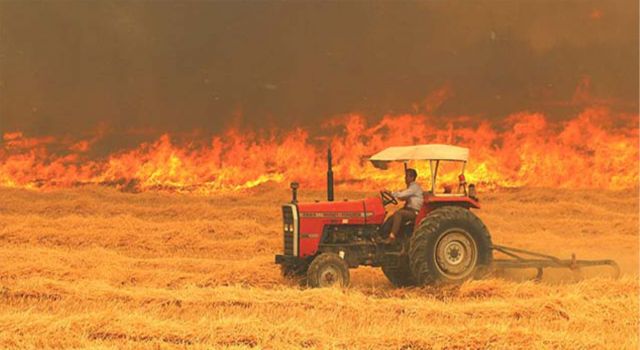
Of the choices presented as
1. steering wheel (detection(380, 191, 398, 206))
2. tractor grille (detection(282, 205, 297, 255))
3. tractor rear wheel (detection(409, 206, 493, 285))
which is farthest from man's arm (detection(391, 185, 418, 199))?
tractor grille (detection(282, 205, 297, 255))

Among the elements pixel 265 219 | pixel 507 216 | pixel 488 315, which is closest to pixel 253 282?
pixel 488 315

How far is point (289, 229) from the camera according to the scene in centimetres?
1149

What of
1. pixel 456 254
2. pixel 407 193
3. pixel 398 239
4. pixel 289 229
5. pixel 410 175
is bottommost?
pixel 456 254

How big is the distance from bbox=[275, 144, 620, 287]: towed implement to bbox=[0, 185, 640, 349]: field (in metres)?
0.38

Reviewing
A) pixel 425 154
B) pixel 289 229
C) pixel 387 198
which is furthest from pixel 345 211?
pixel 425 154

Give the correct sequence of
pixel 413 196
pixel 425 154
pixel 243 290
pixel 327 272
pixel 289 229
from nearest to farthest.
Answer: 1. pixel 243 290
2. pixel 327 272
3. pixel 425 154
4. pixel 413 196
5. pixel 289 229

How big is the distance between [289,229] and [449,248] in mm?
2207

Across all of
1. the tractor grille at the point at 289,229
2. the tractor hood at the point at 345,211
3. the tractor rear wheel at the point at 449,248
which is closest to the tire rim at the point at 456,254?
the tractor rear wheel at the point at 449,248

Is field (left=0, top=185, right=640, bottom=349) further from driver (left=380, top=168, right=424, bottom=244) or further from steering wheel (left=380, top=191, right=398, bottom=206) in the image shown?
steering wheel (left=380, top=191, right=398, bottom=206)

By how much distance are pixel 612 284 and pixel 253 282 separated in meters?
4.80

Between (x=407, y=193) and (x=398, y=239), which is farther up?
(x=407, y=193)

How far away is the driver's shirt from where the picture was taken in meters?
11.3

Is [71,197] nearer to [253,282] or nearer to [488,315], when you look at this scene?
[253,282]

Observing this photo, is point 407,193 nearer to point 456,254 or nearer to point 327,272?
point 456,254
